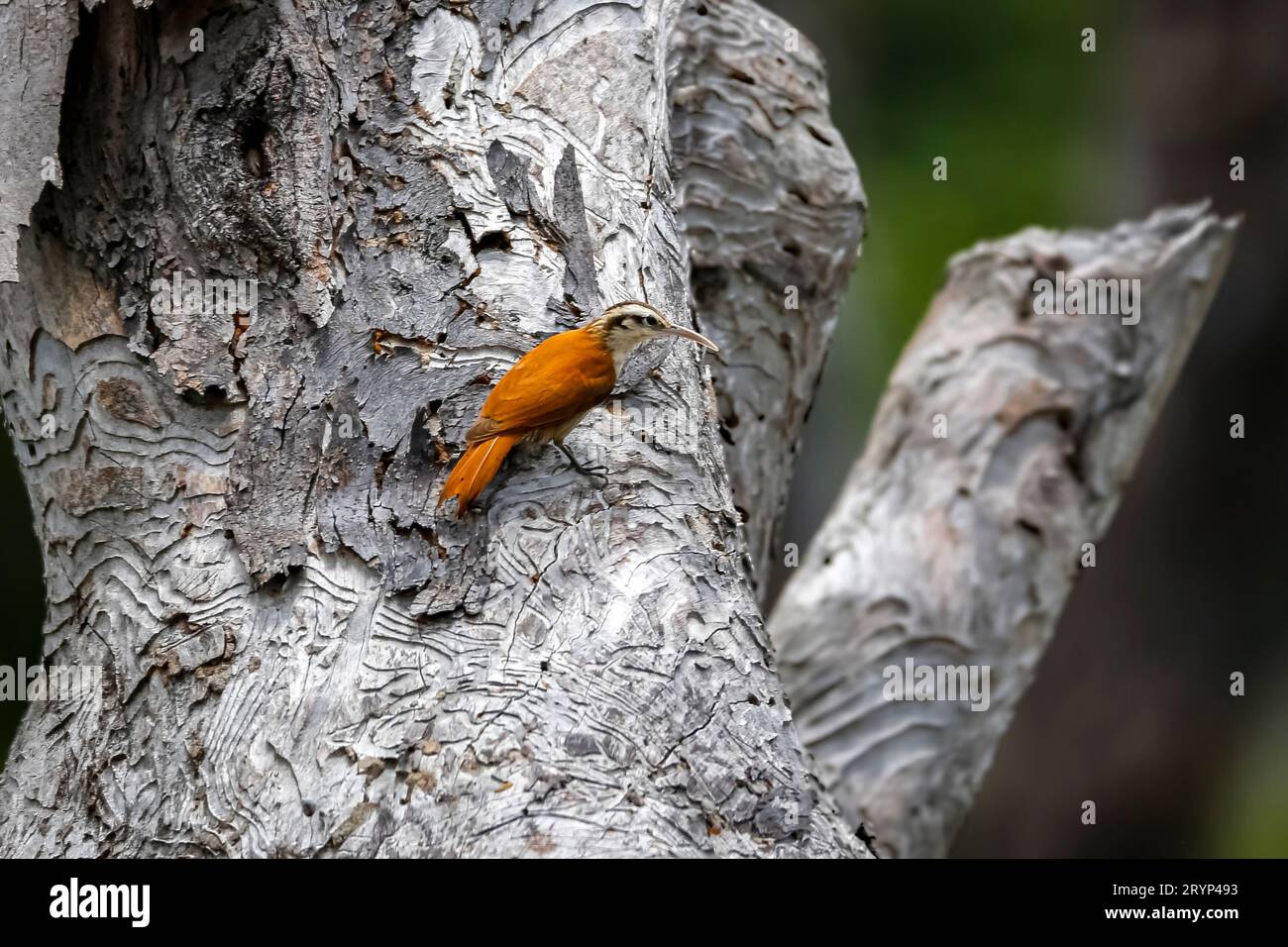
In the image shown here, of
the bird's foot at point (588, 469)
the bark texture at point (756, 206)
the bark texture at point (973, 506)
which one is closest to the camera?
the bird's foot at point (588, 469)

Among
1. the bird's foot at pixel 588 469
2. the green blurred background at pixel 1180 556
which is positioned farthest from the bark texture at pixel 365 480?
the green blurred background at pixel 1180 556

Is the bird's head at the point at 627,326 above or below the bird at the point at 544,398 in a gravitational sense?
above

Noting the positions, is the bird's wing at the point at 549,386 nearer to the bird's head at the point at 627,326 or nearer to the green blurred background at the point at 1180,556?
the bird's head at the point at 627,326

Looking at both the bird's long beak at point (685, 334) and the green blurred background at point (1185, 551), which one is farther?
the green blurred background at point (1185, 551)

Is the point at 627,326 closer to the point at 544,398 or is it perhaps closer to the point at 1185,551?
the point at 544,398

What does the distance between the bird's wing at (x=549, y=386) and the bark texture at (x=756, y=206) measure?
54.1 inches

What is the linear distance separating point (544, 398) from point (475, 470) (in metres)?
0.18

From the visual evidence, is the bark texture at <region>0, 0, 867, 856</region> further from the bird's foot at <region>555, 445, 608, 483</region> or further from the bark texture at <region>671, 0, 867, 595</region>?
the bark texture at <region>671, 0, 867, 595</region>

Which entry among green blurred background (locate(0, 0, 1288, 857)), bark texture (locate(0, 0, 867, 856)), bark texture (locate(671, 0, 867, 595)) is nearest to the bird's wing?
bark texture (locate(0, 0, 867, 856))

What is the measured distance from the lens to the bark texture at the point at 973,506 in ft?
14.7

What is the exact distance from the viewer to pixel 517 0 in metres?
3.08

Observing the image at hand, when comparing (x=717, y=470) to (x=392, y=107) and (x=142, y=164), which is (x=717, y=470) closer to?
(x=392, y=107)

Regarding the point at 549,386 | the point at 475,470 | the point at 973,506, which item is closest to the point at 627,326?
the point at 549,386

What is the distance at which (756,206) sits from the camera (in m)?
3.97
